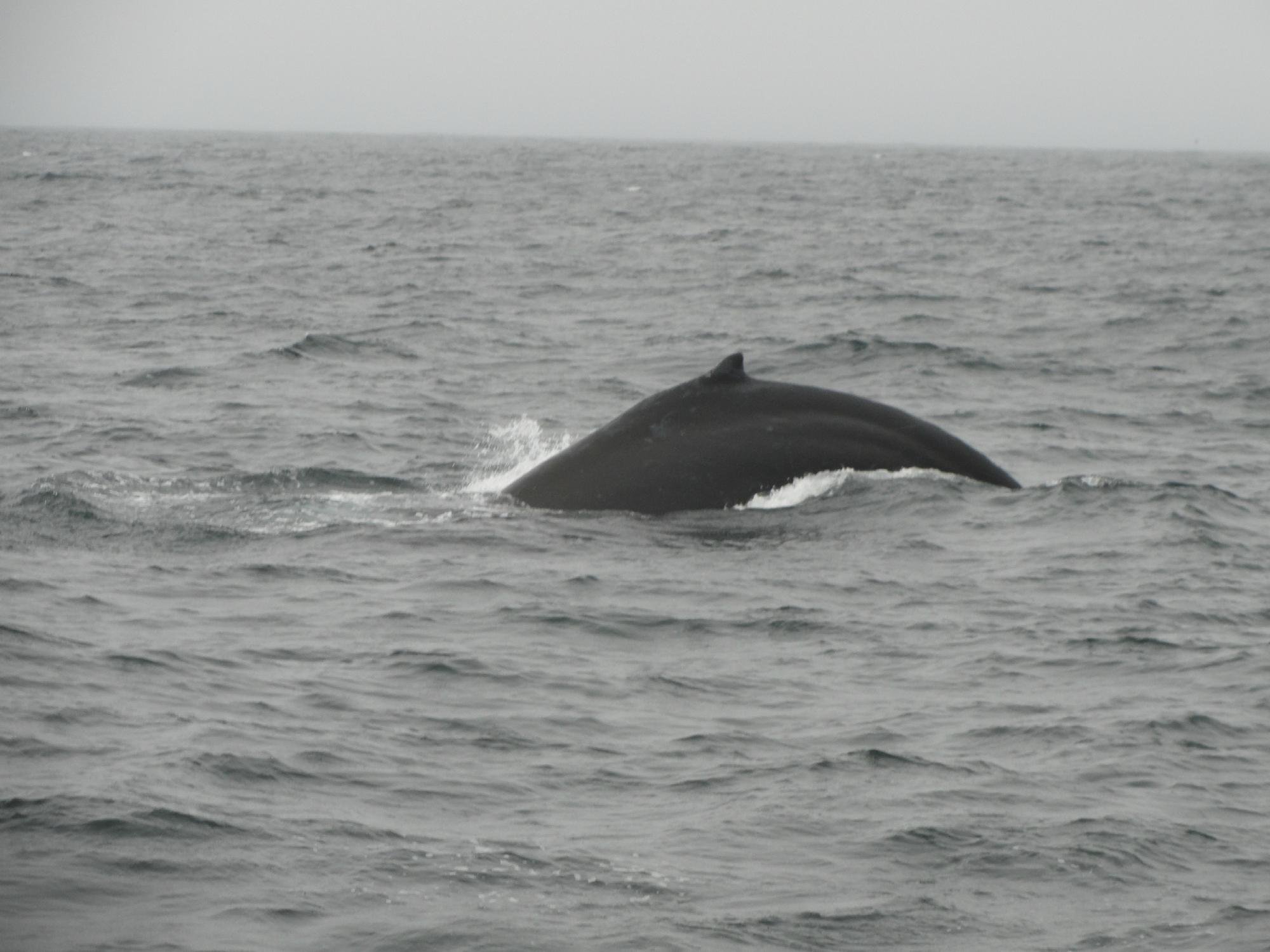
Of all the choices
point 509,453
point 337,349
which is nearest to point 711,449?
point 509,453

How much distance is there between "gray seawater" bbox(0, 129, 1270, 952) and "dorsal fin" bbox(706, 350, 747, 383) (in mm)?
957

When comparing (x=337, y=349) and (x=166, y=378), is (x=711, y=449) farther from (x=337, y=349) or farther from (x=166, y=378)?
(x=337, y=349)

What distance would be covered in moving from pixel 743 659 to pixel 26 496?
649 cm

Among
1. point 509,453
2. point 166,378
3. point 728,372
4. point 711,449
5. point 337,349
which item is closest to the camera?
point 728,372

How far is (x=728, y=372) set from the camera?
13.5 meters

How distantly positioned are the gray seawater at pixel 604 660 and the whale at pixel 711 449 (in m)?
0.23

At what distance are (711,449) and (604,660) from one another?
126 inches

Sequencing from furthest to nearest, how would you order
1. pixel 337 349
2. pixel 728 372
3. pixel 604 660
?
pixel 337 349 < pixel 728 372 < pixel 604 660

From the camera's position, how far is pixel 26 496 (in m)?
14.5

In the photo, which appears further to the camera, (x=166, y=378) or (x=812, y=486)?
(x=166, y=378)

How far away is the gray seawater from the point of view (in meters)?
7.30

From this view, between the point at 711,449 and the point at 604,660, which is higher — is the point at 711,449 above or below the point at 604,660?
above

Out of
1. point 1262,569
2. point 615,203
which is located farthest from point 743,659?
point 615,203

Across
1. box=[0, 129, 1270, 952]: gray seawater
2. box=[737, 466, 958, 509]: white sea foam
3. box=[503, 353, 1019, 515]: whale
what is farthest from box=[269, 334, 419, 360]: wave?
box=[737, 466, 958, 509]: white sea foam
